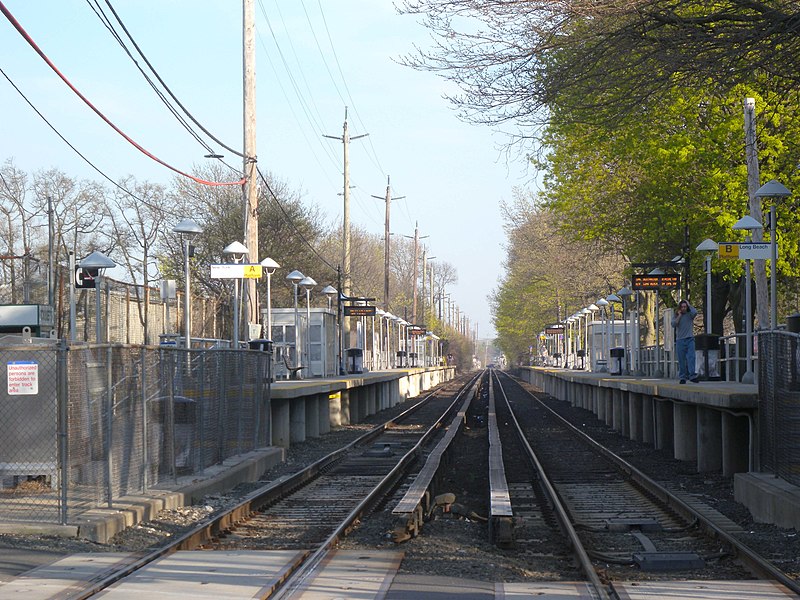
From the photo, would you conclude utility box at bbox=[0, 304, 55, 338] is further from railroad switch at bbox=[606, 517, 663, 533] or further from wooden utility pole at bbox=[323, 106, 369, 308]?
wooden utility pole at bbox=[323, 106, 369, 308]

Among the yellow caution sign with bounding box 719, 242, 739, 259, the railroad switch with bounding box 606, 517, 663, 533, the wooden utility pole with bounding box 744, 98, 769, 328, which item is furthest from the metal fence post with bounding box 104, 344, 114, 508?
the wooden utility pole with bounding box 744, 98, 769, 328

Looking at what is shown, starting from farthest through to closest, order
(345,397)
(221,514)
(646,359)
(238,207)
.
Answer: (238,207) → (646,359) → (345,397) → (221,514)

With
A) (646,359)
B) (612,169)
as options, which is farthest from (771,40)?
(646,359)

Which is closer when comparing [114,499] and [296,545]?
[296,545]

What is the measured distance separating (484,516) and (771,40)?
20.3ft

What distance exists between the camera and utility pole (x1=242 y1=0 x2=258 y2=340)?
25.4 metres

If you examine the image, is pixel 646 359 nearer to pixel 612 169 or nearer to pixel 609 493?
pixel 612 169

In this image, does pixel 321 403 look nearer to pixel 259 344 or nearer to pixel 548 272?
pixel 259 344

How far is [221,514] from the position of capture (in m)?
12.0

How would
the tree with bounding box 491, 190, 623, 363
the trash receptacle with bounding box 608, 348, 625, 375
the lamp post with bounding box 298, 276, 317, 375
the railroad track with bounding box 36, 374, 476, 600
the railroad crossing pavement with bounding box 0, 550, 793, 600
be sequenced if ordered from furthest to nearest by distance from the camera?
the tree with bounding box 491, 190, 623, 363, the trash receptacle with bounding box 608, 348, 625, 375, the lamp post with bounding box 298, 276, 317, 375, the railroad track with bounding box 36, 374, 476, 600, the railroad crossing pavement with bounding box 0, 550, 793, 600

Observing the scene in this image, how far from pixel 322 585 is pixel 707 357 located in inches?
595

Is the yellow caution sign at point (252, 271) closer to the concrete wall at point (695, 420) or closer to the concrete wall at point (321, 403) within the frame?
the concrete wall at point (321, 403)

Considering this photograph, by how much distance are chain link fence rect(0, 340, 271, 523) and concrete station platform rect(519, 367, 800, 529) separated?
262 inches

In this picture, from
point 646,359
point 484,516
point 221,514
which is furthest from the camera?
point 646,359
